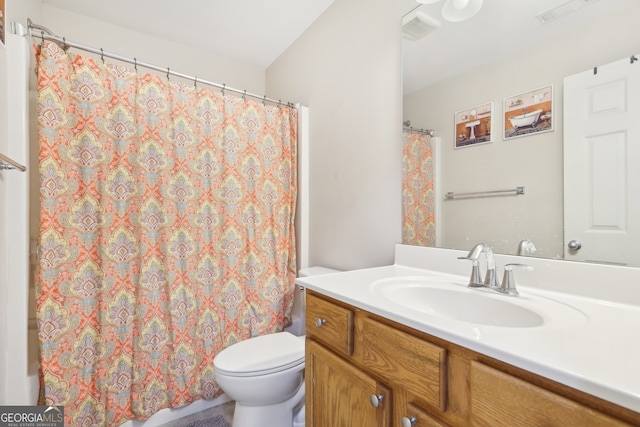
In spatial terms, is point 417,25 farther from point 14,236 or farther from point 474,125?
point 14,236

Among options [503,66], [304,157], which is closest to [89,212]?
[304,157]

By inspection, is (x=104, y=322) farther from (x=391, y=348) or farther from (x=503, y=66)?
(x=503, y=66)

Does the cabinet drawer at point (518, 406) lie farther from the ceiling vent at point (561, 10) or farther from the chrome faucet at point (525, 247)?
the ceiling vent at point (561, 10)

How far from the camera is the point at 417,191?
54.2 inches

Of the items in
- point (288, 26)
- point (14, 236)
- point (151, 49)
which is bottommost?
point (14, 236)

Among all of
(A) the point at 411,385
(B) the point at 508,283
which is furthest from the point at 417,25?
(A) the point at 411,385

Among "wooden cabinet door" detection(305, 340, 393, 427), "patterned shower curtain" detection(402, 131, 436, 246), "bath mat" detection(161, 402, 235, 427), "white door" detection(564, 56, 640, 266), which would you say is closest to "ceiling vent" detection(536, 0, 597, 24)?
"white door" detection(564, 56, 640, 266)

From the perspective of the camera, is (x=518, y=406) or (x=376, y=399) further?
(x=376, y=399)

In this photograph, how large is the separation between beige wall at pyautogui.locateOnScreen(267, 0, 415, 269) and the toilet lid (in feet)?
1.82

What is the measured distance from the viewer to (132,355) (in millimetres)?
1487

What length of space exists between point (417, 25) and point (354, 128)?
57cm

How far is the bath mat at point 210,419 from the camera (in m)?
1.58

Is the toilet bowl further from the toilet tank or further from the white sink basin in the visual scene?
the white sink basin

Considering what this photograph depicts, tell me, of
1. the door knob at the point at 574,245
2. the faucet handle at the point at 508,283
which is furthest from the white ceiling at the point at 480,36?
the faucet handle at the point at 508,283
